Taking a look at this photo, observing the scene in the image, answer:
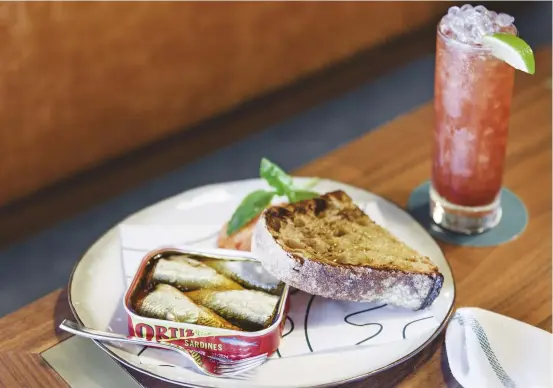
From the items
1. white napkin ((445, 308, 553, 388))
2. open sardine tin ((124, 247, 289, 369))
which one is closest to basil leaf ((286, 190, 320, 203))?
open sardine tin ((124, 247, 289, 369))

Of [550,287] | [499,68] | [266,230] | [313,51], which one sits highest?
[499,68]

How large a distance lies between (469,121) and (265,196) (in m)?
0.30

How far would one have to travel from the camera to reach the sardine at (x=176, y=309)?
0.80 meters

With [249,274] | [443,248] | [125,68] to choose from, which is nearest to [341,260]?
[249,274]

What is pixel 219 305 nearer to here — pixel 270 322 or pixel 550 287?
pixel 270 322

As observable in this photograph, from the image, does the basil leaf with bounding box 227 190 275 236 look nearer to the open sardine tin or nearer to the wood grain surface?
the open sardine tin

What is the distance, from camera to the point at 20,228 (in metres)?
1.93

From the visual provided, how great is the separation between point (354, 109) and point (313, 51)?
0.87 ft

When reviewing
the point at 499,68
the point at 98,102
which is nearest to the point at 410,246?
the point at 499,68

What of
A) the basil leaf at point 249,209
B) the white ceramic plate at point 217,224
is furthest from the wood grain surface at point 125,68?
the basil leaf at point 249,209

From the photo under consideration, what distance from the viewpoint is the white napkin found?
0.78 metres

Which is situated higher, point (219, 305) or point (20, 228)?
point (219, 305)

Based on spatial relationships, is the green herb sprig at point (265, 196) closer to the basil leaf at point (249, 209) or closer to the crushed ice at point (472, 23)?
the basil leaf at point (249, 209)

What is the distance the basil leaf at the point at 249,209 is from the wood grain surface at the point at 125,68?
1015 mm
